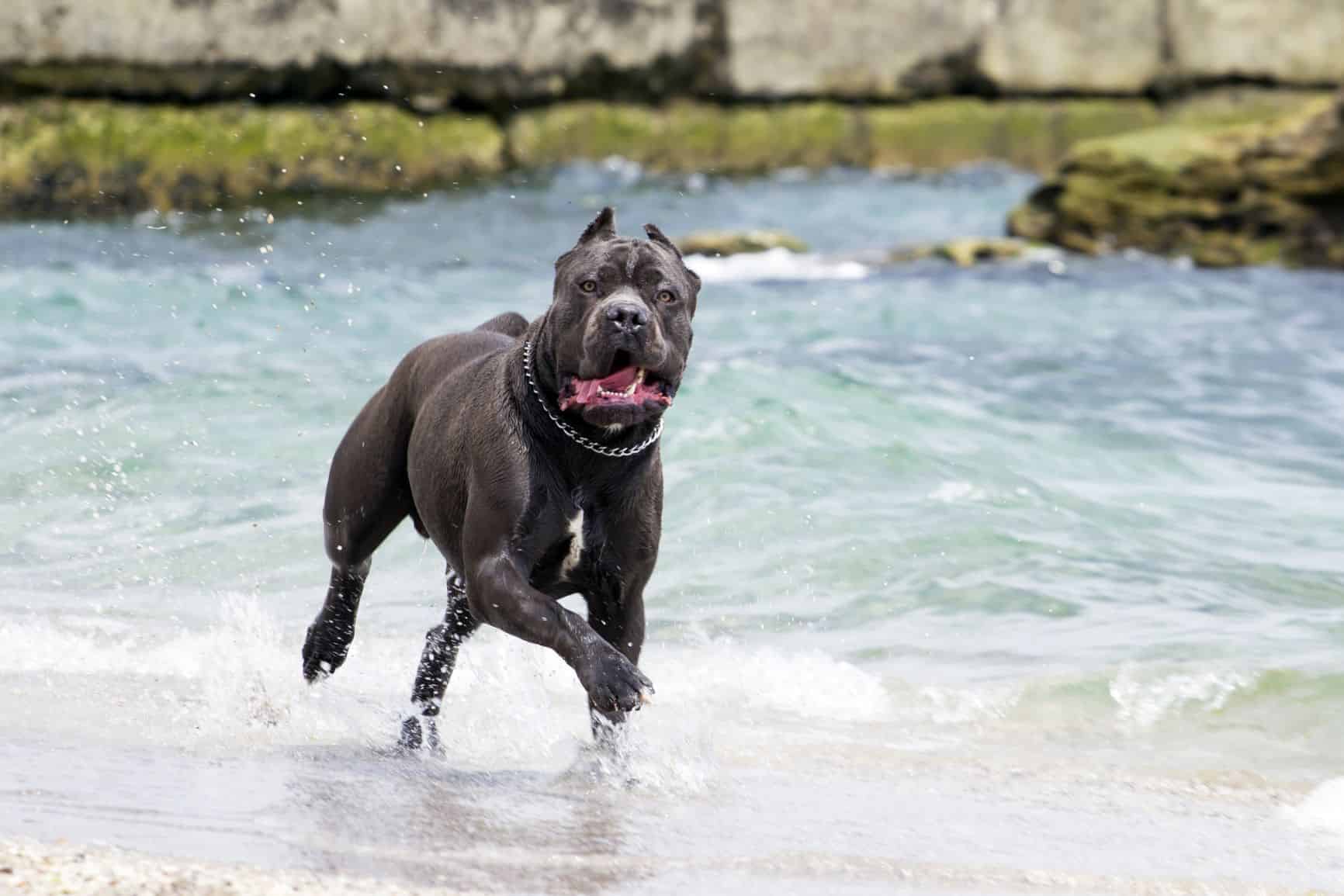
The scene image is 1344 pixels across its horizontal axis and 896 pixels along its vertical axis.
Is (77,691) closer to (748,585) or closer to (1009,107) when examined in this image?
(748,585)

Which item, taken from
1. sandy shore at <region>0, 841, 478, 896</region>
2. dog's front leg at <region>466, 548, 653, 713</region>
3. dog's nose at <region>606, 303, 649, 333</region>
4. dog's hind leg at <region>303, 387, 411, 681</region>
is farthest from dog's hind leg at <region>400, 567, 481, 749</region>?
sandy shore at <region>0, 841, 478, 896</region>

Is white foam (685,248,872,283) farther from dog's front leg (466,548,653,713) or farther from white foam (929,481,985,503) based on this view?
dog's front leg (466,548,653,713)

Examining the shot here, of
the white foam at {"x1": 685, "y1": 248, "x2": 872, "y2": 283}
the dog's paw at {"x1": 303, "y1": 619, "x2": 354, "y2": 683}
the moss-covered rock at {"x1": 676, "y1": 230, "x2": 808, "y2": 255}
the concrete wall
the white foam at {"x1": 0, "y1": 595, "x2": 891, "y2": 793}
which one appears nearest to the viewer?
the white foam at {"x1": 0, "y1": 595, "x2": 891, "y2": 793}

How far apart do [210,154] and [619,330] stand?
15931 mm

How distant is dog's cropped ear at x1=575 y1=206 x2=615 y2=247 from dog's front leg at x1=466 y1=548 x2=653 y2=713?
33.3 inches

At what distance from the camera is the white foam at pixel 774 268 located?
16406mm

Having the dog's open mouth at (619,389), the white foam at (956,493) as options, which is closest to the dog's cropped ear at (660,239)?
the dog's open mouth at (619,389)

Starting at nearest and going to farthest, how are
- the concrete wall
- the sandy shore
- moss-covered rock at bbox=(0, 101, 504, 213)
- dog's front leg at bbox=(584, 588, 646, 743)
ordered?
the sandy shore
dog's front leg at bbox=(584, 588, 646, 743)
moss-covered rock at bbox=(0, 101, 504, 213)
the concrete wall

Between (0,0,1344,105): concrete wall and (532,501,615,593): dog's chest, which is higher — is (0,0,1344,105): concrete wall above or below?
below

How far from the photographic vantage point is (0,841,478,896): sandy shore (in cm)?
357

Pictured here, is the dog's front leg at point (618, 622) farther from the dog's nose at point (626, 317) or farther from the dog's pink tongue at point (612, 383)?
the dog's nose at point (626, 317)

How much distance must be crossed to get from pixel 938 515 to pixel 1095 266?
9.10 meters

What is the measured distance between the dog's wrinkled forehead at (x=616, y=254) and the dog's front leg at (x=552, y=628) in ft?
2.39

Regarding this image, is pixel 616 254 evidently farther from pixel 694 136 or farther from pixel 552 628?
pixel 694 136
